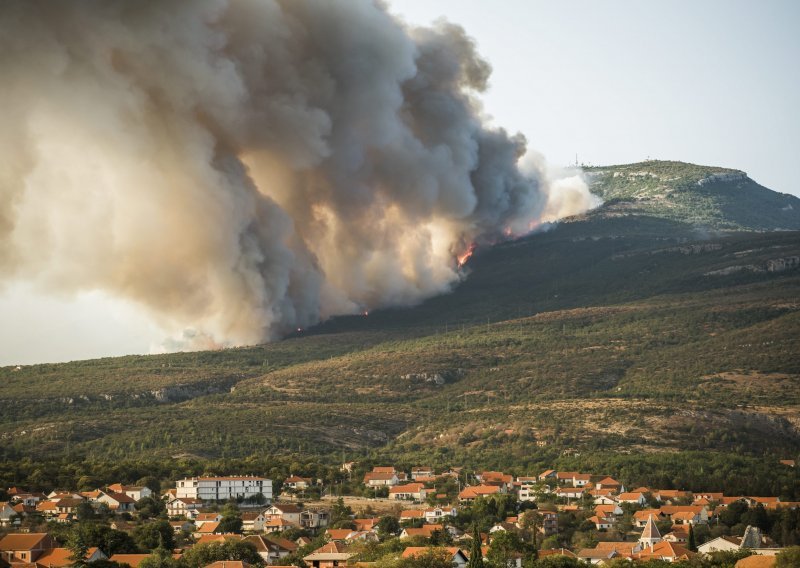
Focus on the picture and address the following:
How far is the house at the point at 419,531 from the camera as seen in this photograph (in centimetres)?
6016

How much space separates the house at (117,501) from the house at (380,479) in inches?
513

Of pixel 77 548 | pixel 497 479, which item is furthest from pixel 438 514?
pixel 77 548

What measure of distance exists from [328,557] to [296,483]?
1942cm

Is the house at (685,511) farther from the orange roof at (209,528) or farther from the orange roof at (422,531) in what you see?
the orange roof at (209,528)

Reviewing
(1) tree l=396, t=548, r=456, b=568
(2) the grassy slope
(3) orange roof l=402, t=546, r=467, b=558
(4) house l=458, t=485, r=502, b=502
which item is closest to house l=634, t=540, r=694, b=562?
(3) orange roof l=402, t=546, r=467, b=558

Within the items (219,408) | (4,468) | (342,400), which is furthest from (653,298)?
(4,468)

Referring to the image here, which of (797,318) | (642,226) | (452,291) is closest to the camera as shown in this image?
(797,318)

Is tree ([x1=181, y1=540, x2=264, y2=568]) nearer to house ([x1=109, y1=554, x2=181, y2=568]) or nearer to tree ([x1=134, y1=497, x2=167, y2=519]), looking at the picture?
house ([x1=109, y1=554, x2=181, y2=568])

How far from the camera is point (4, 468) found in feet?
247

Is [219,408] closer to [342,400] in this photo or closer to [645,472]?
[342,400]

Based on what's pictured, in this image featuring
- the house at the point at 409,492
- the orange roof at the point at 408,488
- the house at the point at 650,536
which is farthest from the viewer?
the orange roof at the point at 408,488

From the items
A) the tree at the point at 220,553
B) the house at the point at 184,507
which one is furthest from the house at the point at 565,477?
the tree at the point at 220,553

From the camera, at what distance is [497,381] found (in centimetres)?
10406

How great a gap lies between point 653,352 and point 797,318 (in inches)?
371
